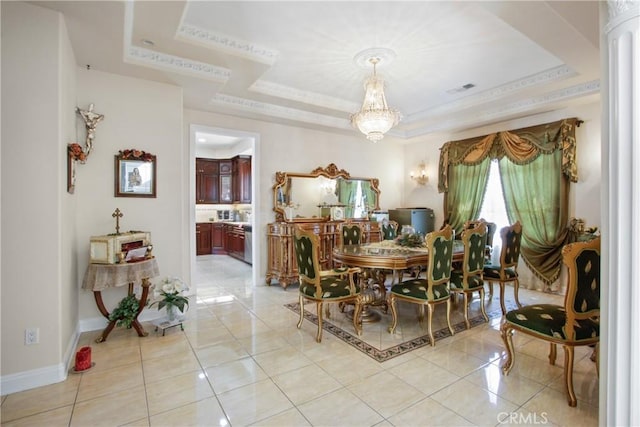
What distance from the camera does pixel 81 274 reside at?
319 cm

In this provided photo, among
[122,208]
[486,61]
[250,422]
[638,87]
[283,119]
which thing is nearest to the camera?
[638,87]

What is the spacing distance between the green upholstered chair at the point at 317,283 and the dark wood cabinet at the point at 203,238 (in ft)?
19.5

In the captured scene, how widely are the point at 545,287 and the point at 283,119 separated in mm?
4911

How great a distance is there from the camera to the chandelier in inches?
144

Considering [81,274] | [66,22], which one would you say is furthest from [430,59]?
[81,274]

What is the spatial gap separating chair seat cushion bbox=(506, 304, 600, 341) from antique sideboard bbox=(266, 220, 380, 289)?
3164 mm

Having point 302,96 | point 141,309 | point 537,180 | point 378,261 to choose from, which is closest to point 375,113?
point 302,96

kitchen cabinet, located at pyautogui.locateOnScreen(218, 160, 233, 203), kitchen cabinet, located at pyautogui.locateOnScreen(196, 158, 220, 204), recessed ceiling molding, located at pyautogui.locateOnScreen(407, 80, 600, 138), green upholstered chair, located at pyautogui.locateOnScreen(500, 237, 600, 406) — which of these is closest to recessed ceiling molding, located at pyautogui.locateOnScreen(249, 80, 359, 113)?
recessed ceiling molding, located at pyautogui.locateOnScreen(407, 80, 600, 138)

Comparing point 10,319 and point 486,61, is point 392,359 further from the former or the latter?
point 486,61

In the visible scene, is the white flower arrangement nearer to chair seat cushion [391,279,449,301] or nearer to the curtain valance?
chair seat cushion [391,279,449,301]

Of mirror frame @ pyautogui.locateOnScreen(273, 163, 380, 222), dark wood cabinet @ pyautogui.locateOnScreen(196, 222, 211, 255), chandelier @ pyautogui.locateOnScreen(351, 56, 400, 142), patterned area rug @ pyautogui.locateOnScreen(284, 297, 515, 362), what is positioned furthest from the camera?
dark wood cabinet @ pyautogui.locateOnScreen(196, 222, 211, 255)

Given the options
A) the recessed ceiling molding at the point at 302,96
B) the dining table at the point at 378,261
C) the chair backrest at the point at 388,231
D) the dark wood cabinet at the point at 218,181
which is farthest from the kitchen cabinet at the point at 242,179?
the dining table at the point at 378,261

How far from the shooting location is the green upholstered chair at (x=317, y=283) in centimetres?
303

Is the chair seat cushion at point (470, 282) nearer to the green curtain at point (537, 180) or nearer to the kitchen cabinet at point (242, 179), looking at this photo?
the green curtain at point (537, 180)
